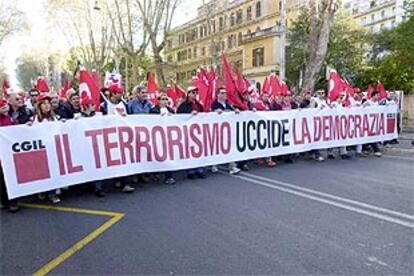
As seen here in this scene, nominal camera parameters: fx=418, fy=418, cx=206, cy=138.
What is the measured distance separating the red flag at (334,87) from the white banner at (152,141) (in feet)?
1.87

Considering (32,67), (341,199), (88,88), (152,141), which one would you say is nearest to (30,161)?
(88,88)

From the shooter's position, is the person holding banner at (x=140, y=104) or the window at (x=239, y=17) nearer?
the person holding banner at (x=140, y=104)

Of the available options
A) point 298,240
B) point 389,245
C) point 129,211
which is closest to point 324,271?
point 298,240

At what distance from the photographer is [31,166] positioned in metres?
6.02

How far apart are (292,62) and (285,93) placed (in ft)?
98.0

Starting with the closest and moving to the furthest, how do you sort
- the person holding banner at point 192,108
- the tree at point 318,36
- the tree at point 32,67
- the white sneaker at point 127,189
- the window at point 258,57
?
the white sneaker at point 127,189, the person holding banner at point 192,108, the tree at point 318,36, the window at point 258,57, the tree at point 32,67

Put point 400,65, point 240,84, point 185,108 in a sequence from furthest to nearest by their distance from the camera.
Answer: point 400,65
point 240,84
point 185,108

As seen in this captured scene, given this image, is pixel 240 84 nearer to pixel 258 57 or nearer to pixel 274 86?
pixel 274 86

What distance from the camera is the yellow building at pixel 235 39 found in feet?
154

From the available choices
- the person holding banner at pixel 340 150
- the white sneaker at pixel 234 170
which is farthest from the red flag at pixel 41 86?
the person holding banner at pixel 340 150

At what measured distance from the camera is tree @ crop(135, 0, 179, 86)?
1039 inches

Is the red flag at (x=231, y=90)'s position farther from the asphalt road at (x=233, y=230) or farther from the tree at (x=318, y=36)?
the tree at (x=318, y=36)

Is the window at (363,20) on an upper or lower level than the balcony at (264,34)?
upper

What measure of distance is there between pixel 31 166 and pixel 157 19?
22.3 metres
